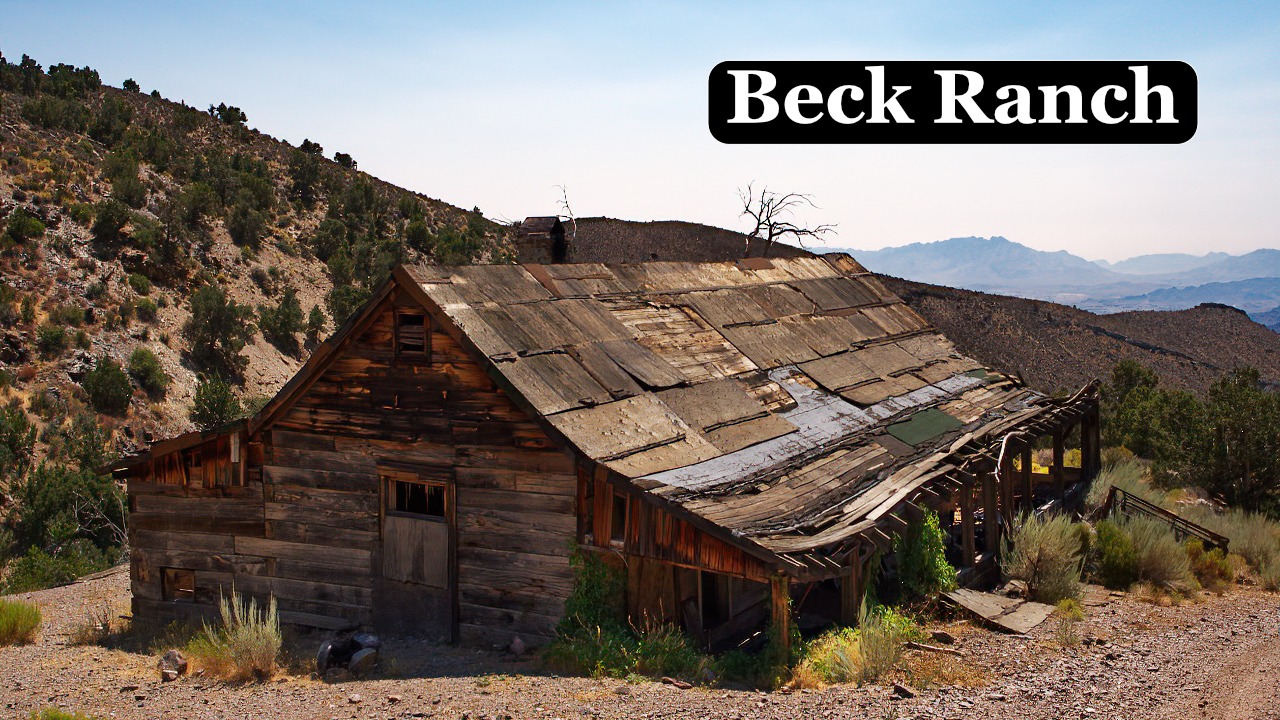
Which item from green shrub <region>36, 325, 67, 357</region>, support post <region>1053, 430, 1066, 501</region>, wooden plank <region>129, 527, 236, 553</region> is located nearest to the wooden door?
wooden plank <region>129, 527, 236, 553</region>

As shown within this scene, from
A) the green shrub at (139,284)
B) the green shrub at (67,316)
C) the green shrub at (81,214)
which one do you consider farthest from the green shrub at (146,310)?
the green shrub at (81,214)

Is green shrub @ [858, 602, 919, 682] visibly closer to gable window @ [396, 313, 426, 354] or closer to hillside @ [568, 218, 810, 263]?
gable window @ [396, 313, 426, 354]

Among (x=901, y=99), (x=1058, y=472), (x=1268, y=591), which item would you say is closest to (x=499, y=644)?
(x=901, y=99)

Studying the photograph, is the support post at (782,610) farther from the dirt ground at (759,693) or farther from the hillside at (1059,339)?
the hillside at (1059,339)

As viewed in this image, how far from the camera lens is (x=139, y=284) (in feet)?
105

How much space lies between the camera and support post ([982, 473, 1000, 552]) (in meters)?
12.5

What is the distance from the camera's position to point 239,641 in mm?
9477

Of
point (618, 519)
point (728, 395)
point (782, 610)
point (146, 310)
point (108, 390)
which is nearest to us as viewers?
point (782, 610)

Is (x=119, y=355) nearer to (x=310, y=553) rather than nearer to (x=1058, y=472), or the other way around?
(x=310, y=553)

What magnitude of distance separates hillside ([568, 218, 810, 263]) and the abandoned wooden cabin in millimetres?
25921

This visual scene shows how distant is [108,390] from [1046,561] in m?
24.3

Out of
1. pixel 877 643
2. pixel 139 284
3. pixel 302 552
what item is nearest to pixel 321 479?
pixel 302 552

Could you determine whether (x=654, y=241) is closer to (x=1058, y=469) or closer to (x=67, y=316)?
(x=67, y=316)

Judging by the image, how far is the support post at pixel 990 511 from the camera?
41.1ft
